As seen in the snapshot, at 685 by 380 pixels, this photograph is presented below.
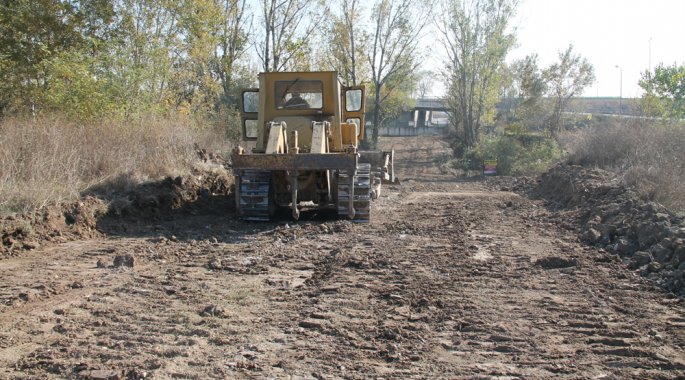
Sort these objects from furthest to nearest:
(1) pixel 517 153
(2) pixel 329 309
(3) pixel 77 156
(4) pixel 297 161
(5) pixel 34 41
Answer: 1. (1) pixel 517 153
2. (5) pixel 34 41
3. (3) pixel 77 156
4. (4) pixel 297 161
5. (2) pixel 329 309

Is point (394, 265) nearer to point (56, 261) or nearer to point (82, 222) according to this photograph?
point (56, 261)

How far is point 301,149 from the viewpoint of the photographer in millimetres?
11164

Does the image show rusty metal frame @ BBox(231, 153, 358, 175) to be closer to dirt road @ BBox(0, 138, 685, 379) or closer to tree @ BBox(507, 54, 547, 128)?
dirt road @ BBox(0, 138, 685, 379)

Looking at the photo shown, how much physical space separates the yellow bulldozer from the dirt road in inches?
48.6

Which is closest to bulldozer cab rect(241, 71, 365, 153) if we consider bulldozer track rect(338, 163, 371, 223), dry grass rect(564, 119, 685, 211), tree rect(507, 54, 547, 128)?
bulldozer track rect(338, 163, 371, 223)

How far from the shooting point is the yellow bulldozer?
9.93 m

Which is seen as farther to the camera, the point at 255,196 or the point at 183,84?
the point at 183,84

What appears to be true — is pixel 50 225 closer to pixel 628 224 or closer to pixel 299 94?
pixel 299 94

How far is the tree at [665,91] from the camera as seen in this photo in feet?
67.5

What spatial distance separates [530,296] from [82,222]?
6.59 m

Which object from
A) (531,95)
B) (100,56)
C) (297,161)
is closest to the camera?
(297,161)

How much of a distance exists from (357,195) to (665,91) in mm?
15721

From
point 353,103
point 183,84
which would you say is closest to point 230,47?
point 183,84

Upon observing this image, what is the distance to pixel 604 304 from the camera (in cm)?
573
